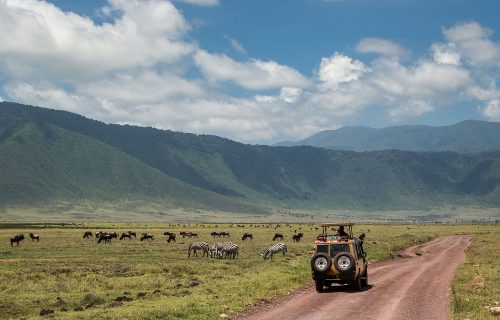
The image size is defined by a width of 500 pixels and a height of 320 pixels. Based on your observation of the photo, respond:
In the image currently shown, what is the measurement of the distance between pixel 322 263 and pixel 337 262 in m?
0.70

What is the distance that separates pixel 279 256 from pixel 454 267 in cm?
1600

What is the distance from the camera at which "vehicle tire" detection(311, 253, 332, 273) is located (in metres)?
27.2

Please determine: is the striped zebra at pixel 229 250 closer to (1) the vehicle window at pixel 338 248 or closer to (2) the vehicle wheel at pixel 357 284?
(2) the vehicle wheel at pixel 357 284

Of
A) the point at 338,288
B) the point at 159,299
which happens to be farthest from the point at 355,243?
the point at 159,299

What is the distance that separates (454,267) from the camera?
40281 millimetres

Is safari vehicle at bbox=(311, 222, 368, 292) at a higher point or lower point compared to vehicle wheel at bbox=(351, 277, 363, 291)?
higher

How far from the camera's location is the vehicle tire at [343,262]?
2697 cm

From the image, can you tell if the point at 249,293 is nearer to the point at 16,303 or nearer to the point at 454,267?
the point at 16,303

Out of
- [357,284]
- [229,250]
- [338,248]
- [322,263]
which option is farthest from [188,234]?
[322,263]

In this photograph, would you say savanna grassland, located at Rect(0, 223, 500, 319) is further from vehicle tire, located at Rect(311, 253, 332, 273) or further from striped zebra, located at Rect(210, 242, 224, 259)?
striped zebra, located at Rect(210, 242, 224, 259)

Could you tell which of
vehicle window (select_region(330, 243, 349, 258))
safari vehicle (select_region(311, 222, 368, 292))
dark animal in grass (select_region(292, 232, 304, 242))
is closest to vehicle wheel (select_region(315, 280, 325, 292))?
safari vehicle (select_region(311, 222, 368, 292))

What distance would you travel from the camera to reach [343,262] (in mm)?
27125

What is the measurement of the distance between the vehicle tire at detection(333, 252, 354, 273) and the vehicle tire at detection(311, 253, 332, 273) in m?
0.30

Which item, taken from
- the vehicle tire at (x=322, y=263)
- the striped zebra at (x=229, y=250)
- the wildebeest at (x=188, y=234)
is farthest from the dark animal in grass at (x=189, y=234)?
the vehicle tire at (x=322, y=263)
